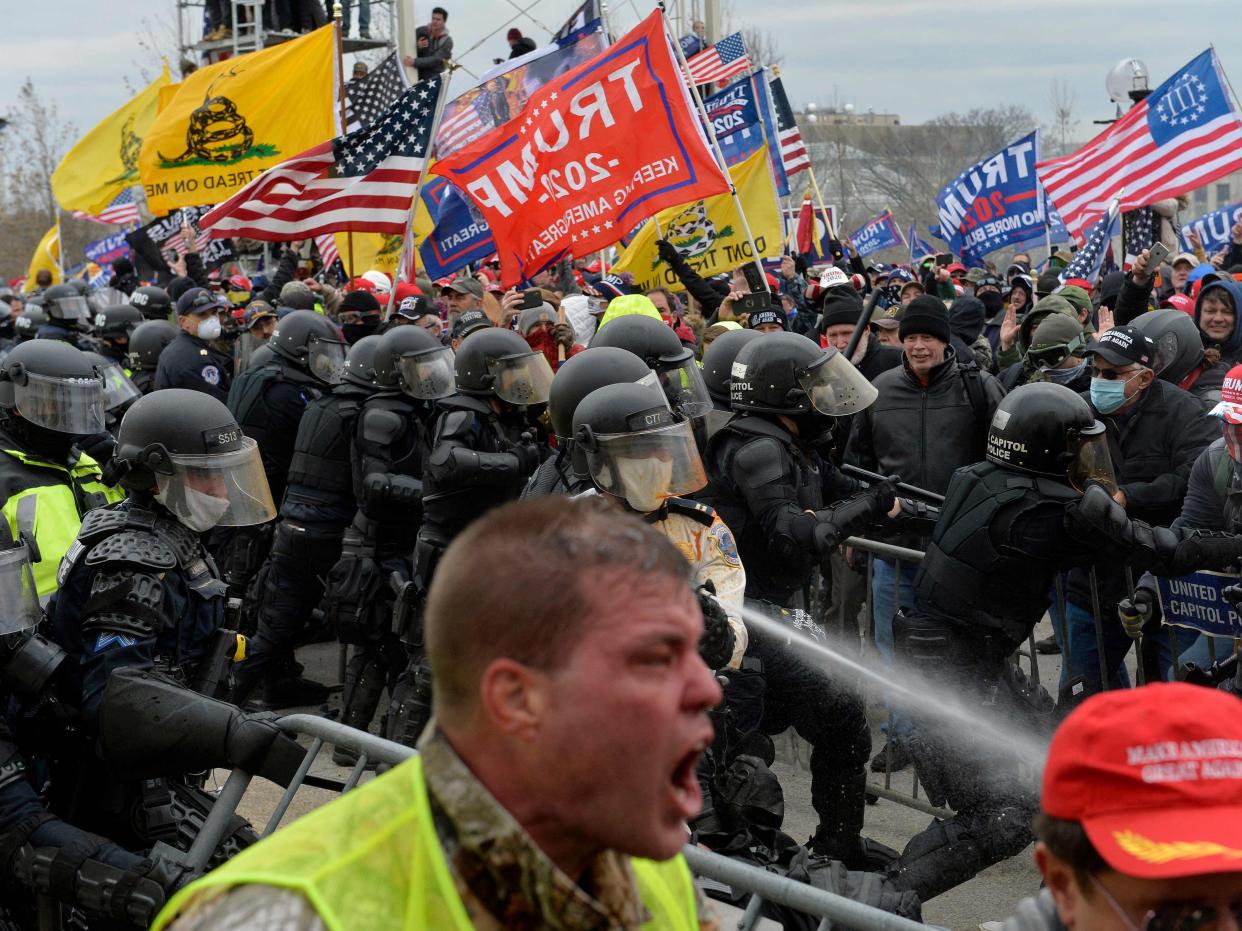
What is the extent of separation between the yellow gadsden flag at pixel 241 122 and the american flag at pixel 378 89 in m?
1.86

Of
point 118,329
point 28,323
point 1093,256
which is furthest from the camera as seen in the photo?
point 28,323

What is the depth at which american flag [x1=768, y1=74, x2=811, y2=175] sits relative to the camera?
55.7 feet

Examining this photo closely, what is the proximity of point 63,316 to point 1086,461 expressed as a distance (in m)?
11.2

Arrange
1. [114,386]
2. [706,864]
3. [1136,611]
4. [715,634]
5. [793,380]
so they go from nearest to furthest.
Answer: [706,864], [715,634], [1136,611], [793,380], [114,386]

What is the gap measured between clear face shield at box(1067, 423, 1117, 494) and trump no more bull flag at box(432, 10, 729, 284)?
14.1 feet

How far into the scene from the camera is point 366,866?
150 cm

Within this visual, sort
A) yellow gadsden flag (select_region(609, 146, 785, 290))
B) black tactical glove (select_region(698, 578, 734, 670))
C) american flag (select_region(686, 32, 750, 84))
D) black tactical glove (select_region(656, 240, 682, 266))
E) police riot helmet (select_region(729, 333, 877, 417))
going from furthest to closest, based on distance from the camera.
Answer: american flag (select_region(686, 32, 750, 84)), yellow gadsden flag (select_region(609, 146, 785, 290)), black tactical glove (select_region(656, 240, 682, 266)), police riot helmet (select_region(729, 333, 877, 417)), black tactical glove (select_region(698, 578, 734, 670))

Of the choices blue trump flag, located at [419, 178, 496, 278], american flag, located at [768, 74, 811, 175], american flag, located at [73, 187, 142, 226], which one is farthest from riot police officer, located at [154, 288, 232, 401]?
american flag, located at [73, 187, 142, 226]

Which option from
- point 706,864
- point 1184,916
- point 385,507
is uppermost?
point 1184,916

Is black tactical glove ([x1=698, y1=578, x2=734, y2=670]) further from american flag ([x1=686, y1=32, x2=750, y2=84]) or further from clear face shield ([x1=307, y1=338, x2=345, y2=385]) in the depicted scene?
american flag ([x1=686, y1=32, x2=750, y2=84])

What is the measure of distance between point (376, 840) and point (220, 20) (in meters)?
24.4

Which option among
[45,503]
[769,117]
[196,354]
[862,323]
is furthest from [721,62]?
[45,503]

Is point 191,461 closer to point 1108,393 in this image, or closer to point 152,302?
point 1108,393

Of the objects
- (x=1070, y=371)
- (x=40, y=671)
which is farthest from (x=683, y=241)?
(x=40, y=671)
